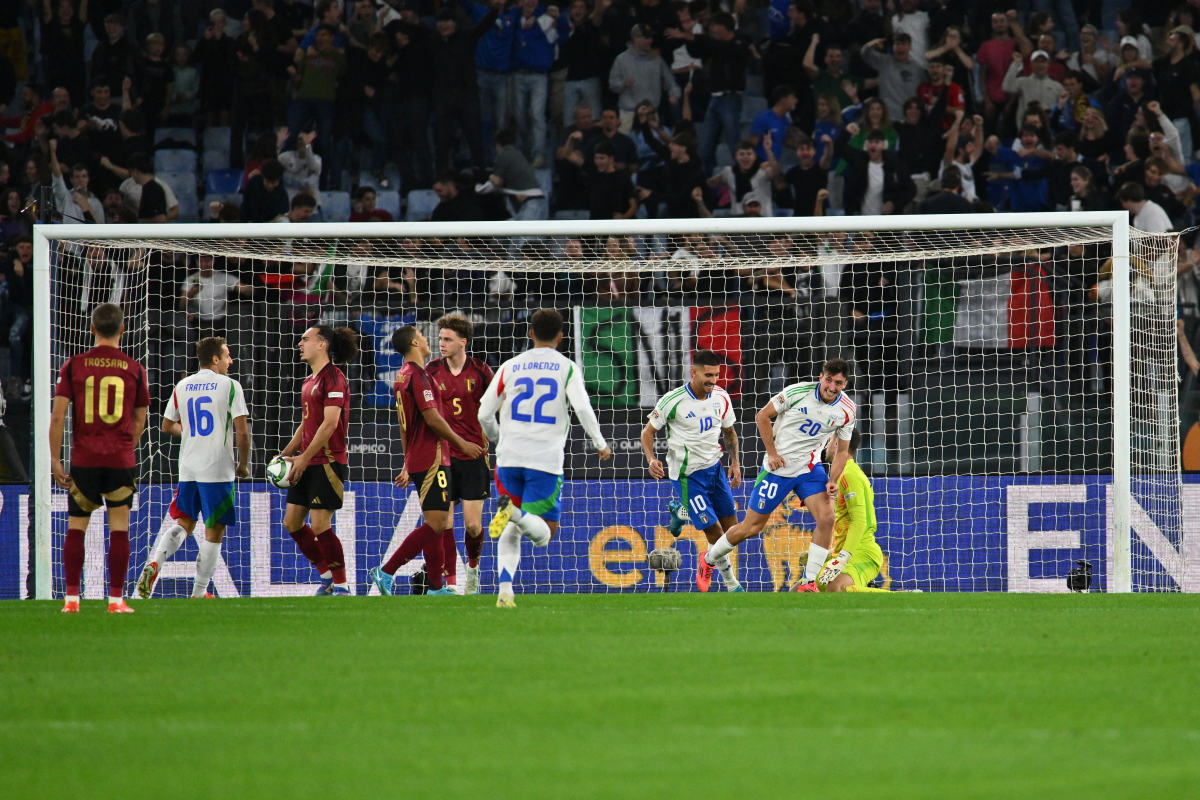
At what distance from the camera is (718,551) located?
12289mm

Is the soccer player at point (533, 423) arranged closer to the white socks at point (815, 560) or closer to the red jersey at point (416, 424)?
the red jersey at point (416, 424)

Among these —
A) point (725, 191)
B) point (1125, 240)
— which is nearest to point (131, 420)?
point (1125, 240)

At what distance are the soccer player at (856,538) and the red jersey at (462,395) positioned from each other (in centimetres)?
302

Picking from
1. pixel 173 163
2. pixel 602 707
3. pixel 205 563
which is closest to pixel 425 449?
pixel 205 563

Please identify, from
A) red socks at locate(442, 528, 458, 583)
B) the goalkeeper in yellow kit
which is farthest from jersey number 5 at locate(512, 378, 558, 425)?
the goalkeeper in yellow kit

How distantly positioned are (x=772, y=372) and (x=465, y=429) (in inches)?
148

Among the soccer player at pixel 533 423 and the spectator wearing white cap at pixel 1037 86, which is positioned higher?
the spectator wearing white cap at pixel 1037 86

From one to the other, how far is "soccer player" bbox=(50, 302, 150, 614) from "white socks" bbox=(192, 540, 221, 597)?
198 centimetres

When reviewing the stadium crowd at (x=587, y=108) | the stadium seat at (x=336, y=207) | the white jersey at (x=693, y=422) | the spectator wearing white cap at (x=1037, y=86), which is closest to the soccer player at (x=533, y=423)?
the white jersey at (x=693, y=422)

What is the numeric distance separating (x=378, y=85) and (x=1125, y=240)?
935 centimetres

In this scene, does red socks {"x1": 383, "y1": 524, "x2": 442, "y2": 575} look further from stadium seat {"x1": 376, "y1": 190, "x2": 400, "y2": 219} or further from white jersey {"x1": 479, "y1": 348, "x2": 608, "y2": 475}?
stadium seat {"x1": 376, "y1": 190, "x2": 400, "y2": 219}

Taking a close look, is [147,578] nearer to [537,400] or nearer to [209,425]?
[209,425]

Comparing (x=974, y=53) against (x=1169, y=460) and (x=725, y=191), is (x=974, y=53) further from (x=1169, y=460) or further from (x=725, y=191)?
(x=1169, y=460)

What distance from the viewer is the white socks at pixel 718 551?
1225 centimetres
